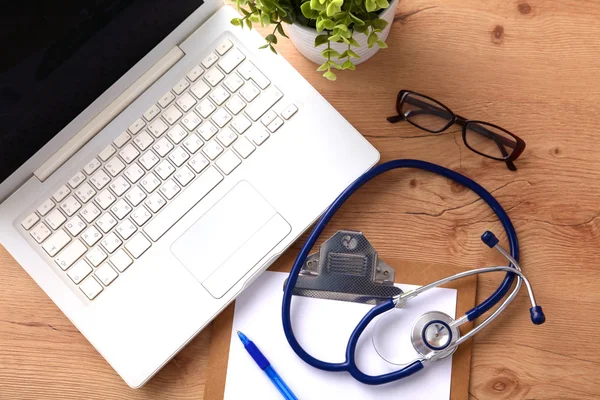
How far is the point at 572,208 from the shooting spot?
0.88 meters

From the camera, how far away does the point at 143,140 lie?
2.85 feet

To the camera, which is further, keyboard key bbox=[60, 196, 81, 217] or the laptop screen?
keyboard key bbox=[60, 196, 81, 217]

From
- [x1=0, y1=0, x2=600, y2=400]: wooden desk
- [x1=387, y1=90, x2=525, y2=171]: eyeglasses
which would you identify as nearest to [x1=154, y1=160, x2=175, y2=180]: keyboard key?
[x1=0, y1=0, x2=600, y2=400]: wooden desk

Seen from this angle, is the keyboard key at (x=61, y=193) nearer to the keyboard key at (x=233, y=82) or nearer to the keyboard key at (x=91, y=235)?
the keyboard key at (x=91, y=235)

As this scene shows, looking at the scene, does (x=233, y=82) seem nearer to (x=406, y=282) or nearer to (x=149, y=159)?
(x=149, y=159)

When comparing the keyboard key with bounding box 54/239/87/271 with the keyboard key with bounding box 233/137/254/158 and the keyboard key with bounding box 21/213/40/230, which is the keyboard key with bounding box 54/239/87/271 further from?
the keyboard key with bounding box 233/137/254/158

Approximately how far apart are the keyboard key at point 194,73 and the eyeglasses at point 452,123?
0.28 m

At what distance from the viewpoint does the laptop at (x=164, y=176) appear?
0.84m

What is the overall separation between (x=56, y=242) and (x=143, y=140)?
0.18 meters

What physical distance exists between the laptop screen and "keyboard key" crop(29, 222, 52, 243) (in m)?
0.08

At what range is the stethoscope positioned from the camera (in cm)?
82

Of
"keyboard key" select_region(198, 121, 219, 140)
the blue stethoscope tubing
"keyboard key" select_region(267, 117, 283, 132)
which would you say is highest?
"keyboard key" select_region(198, 121, 219, 140)

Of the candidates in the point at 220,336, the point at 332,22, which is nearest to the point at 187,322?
the point at 220,336

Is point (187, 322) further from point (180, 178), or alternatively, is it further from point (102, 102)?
point (102, 102)
